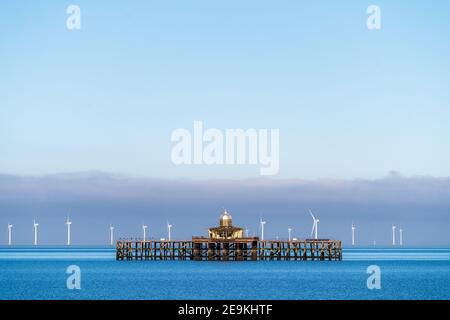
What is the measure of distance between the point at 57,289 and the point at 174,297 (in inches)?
665

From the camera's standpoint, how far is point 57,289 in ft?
303

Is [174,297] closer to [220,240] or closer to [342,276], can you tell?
[342,276]

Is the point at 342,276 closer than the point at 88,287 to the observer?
No

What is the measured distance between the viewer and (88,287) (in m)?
94.1
